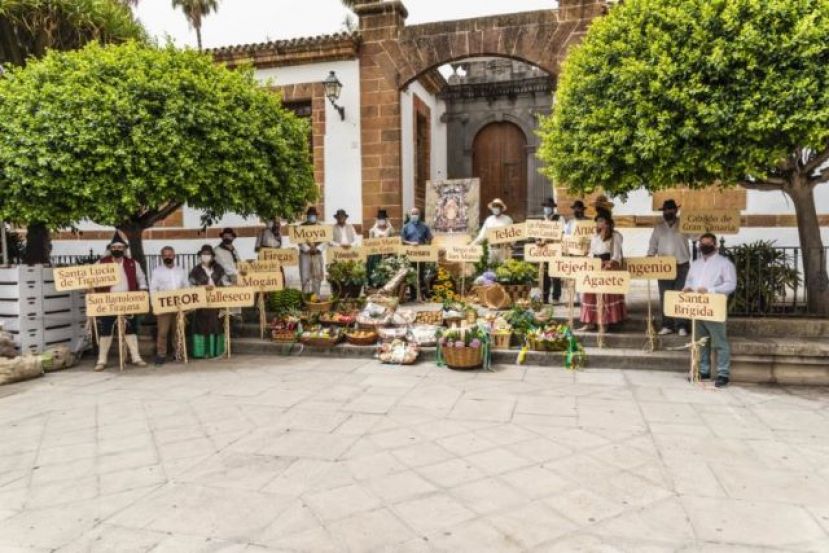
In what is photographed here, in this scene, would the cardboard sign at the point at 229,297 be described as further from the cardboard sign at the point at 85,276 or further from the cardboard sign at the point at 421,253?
the cardboard sign at the point at 421,253

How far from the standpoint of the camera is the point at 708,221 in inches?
286

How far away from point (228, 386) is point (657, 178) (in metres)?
5.18

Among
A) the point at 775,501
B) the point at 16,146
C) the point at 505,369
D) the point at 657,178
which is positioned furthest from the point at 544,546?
the point at 16,146

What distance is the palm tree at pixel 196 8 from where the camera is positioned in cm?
2386

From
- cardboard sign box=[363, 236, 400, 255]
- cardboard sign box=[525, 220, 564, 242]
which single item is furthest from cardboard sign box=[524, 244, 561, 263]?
cardboard sign box=[363, 236, 400, 255]

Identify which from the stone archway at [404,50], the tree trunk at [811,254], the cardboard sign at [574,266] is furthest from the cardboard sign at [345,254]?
the tree trunk at [811,254]

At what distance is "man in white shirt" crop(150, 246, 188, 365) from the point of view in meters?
7.77

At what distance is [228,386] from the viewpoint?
21.0 feet

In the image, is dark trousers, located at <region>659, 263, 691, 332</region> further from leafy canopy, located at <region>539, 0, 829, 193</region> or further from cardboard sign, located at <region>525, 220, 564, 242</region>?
cardboard sign, located at <region>525, 220, 564, 242</region>

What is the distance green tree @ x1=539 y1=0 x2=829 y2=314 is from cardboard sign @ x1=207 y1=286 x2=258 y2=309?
4438mm

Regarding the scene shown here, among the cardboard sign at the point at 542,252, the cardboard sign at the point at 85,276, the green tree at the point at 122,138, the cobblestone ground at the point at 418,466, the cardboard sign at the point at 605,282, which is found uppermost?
the green tree at the point at 122,138

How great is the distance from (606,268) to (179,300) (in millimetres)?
5564

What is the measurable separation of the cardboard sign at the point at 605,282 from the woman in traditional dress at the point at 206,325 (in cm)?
487

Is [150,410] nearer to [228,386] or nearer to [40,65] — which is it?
[228,386]
